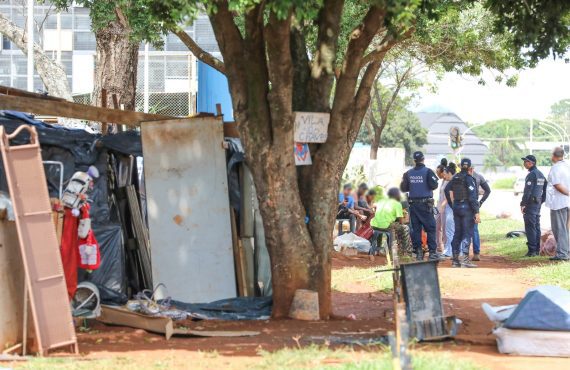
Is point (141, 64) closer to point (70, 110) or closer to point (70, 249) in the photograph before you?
point (70, 110)

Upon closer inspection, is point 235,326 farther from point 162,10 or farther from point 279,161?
point 162,10

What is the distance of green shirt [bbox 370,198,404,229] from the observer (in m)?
20.2

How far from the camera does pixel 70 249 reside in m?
11.4

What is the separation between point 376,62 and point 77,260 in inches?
190

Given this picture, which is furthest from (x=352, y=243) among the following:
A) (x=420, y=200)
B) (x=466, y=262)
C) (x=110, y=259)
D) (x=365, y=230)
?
(x=110, y=259)

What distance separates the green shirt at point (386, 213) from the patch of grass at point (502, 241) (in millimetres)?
2575

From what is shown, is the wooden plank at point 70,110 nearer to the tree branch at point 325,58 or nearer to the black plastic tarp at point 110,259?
the black plastic tarp at point 110,259

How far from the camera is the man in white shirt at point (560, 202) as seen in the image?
707 inches

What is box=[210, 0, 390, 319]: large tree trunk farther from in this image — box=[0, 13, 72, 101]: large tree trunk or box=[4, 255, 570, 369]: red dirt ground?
box=[0, 13, 72, 101]: large tree trunk

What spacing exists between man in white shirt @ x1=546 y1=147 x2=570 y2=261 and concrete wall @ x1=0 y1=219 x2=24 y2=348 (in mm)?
11178

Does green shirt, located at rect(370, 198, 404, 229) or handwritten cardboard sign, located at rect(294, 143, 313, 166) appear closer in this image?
handwritten cardboard sign, located at rect(294, 143, 313, 166)

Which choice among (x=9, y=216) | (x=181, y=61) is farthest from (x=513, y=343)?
(x=181, y=61)

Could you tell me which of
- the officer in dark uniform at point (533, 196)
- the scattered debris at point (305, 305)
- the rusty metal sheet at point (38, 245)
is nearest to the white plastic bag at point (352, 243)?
the officer in dark uniform at point (533, 196)

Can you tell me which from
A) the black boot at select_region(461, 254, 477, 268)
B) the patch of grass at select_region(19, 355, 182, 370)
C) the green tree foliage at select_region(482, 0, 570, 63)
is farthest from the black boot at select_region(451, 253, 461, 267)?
the patch of grass at select_region(19, 355, 182, 370)
